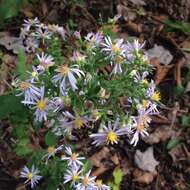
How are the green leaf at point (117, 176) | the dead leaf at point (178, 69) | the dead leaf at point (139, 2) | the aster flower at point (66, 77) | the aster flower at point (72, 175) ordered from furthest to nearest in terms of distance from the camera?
the dead leaf at point (139, 2), the dead leaf at point (178, 69), the green leaf at point (117, 176), the aster flower at point (72, 175), the aster flower at point (66, 77)

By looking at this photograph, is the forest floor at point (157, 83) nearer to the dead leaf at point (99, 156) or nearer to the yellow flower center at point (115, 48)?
the dead leaf at point (99, 156)

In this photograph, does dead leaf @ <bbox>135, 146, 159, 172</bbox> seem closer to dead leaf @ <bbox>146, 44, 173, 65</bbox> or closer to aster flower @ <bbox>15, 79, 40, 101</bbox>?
dead leaf @ <bbox>146, 44, 173, 65</bbox>

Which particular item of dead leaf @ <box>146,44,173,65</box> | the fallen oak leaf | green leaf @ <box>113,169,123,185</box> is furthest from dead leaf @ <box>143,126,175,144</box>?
dead leaf @ <box>146,44,173,65</box>

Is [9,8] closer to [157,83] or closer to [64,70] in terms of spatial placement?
[157,83]

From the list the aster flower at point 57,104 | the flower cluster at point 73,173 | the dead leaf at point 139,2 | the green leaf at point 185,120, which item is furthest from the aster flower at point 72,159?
the dead leaf at point 139,2

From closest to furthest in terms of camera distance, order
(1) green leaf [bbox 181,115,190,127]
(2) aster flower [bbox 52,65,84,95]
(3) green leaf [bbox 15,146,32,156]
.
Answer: (2) aster flower [bbox 52,65,84,95] → (3) green leaf [bbox 15,146,32,156] → (1) green leaf [bbox 181,115,190,127]

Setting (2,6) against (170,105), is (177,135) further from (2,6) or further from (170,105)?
(2,6)

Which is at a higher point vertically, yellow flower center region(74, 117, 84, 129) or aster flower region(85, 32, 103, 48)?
aster flower region(85, 32, 103, 48)
